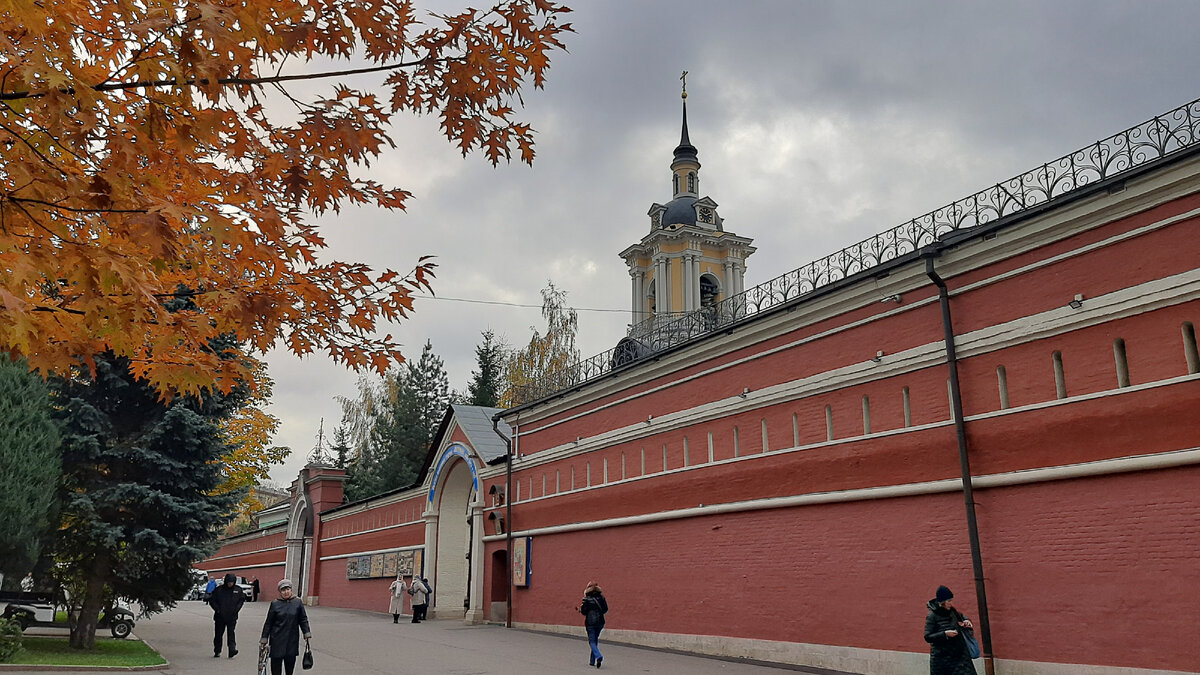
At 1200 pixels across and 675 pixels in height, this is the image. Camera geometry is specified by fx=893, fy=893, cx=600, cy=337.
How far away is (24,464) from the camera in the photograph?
634 inches

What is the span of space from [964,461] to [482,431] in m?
20.2

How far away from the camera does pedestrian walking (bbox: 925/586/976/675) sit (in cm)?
968

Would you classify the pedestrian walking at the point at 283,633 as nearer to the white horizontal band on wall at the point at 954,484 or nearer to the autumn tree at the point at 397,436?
the white horizontal band on wall at the point at 954,484

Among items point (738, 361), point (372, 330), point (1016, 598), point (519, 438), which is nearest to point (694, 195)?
point (519, 438)

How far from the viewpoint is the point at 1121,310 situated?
1136 cm

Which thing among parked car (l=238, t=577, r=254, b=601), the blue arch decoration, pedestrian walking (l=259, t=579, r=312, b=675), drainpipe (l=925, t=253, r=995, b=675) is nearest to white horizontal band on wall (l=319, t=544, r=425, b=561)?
the blue arch decoration

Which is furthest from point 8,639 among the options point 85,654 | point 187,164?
point 187,164

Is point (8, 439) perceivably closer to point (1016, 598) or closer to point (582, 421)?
point (582, 421)

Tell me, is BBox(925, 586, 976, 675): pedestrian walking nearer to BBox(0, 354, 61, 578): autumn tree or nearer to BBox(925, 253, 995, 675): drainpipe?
BBox(925, 253, 995, 675): drainpipe

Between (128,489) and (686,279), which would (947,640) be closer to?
(128,489)

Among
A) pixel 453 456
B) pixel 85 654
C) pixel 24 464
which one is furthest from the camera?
pixel 453 456

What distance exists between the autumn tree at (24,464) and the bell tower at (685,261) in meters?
26.7

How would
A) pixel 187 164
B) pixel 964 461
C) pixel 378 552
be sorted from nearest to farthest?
pixel 187 164 < pixel 964 461 < pixel 378 552

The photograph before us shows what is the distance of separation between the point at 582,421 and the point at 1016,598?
13.4 metres
